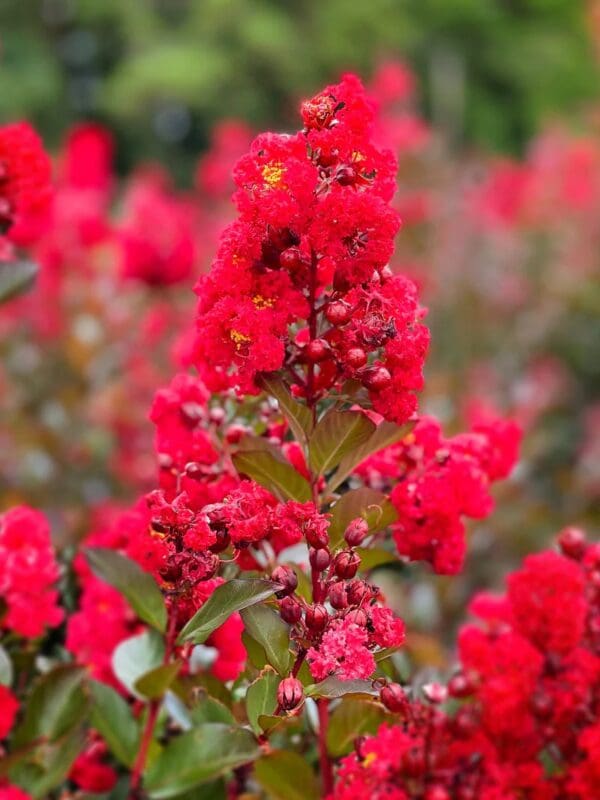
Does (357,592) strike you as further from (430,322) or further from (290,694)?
(430,322)

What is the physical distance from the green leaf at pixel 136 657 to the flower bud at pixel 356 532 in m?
0.26

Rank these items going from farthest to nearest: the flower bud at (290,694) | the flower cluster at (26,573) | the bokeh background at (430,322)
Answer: the bokeh background at (430,322) → the flower cluster at (26,573) → the flower bud at (290,694)

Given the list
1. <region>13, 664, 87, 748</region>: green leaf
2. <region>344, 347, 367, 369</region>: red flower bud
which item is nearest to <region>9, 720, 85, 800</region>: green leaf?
<region>13, 664, 87, 748</region>: green leaf

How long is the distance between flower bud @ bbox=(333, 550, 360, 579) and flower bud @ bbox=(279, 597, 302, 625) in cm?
4

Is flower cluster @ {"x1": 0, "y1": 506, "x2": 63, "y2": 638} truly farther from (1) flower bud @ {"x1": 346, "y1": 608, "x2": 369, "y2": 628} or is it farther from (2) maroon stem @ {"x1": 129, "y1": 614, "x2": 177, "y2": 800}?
(1) flower bud @ {"x1": 346, "y1": 608, "x2": 369, "y2": 628}

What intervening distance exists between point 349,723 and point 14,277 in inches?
28.7

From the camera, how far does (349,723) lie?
94cm

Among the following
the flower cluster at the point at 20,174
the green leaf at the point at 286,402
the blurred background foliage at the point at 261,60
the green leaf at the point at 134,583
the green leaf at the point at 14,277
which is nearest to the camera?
the green leaf at the point at 286,402

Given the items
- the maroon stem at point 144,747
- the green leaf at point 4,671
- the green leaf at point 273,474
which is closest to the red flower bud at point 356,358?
Result: the green leaf at point 273,474

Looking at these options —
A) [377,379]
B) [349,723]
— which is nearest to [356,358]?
[377,379]

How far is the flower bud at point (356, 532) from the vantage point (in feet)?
2.67

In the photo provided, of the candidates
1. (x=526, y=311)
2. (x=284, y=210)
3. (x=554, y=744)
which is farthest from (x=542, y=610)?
(x=526, y=311)

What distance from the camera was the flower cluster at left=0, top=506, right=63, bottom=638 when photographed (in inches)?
42.1

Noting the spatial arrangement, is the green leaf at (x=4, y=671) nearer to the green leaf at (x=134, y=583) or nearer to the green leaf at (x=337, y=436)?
the green leaf at (x=134, y=583)
